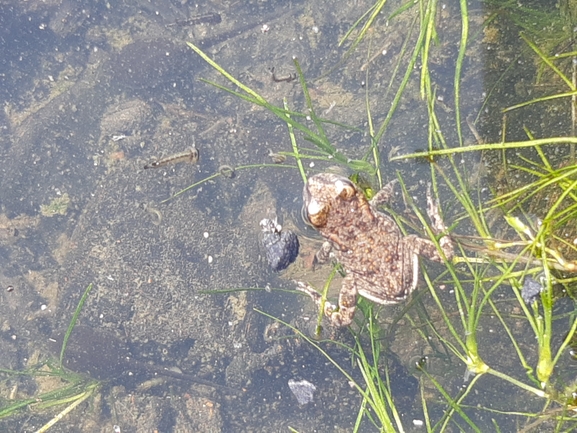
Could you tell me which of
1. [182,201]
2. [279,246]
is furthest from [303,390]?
[182,201]

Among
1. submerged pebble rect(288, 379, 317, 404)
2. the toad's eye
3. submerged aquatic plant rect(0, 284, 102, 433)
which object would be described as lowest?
submerged pebble rect(288, 379, 317, 404)

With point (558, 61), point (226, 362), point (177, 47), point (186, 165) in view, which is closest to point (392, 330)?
point (226, 362)

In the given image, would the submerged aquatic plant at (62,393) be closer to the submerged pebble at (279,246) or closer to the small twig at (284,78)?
the submerged pebble at (279,246)

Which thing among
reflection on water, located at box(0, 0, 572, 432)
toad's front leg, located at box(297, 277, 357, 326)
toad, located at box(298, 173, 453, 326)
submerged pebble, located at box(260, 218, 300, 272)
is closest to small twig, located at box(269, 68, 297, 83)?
reflection on water, located at box(0, 0, 572, 432)

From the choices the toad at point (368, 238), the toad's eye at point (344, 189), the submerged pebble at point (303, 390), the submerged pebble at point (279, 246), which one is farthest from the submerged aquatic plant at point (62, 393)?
the toad's eye at point (344, 189)

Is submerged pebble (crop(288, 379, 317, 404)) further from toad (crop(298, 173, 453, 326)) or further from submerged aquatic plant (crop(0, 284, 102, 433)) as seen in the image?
submerged aquatic plant (crop(0, 284, 102, 433))

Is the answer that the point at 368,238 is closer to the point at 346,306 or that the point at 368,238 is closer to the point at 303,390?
the point at 346,306

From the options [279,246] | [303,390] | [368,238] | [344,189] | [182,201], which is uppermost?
[344,189]
